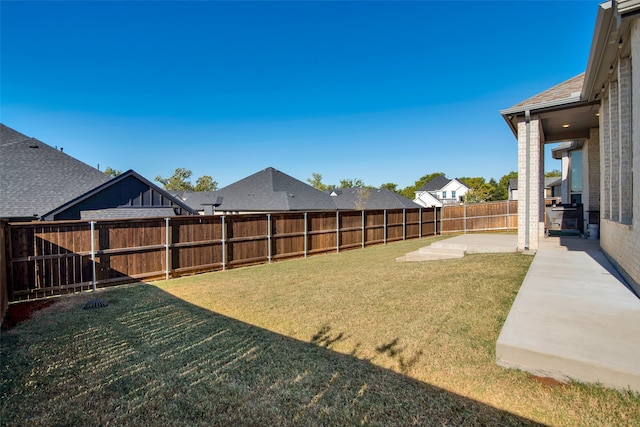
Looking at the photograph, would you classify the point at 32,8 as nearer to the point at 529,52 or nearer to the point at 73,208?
the point at 73,208

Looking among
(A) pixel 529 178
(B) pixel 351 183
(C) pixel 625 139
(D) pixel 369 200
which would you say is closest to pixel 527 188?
(A) pixel 529 178

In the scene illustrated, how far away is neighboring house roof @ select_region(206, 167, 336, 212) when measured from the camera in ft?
76.3

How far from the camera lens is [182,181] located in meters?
61.2

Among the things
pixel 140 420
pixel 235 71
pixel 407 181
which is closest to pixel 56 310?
pixel 140 420

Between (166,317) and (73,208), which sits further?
(73,208)

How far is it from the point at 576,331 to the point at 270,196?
71.1ft

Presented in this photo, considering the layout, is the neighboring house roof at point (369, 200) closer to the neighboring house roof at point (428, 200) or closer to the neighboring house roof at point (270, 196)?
the neighboring house roof at point (270, 196)

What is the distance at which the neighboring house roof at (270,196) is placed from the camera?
76.3ft

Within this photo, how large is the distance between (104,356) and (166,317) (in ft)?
4.69

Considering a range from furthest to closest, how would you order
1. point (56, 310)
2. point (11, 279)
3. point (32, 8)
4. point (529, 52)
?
point (529, 52), point (32, 8), point (11, 279), point (56, 310)

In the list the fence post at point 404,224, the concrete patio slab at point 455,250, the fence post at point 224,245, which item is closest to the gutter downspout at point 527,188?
the concrete patio slab at point 455,250

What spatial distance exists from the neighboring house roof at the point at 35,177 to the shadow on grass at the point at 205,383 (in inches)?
376

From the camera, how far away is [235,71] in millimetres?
17453

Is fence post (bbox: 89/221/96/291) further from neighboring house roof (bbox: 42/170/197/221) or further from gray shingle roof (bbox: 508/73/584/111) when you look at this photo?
gray shingle roof (bbox: 508/73/584/111)
